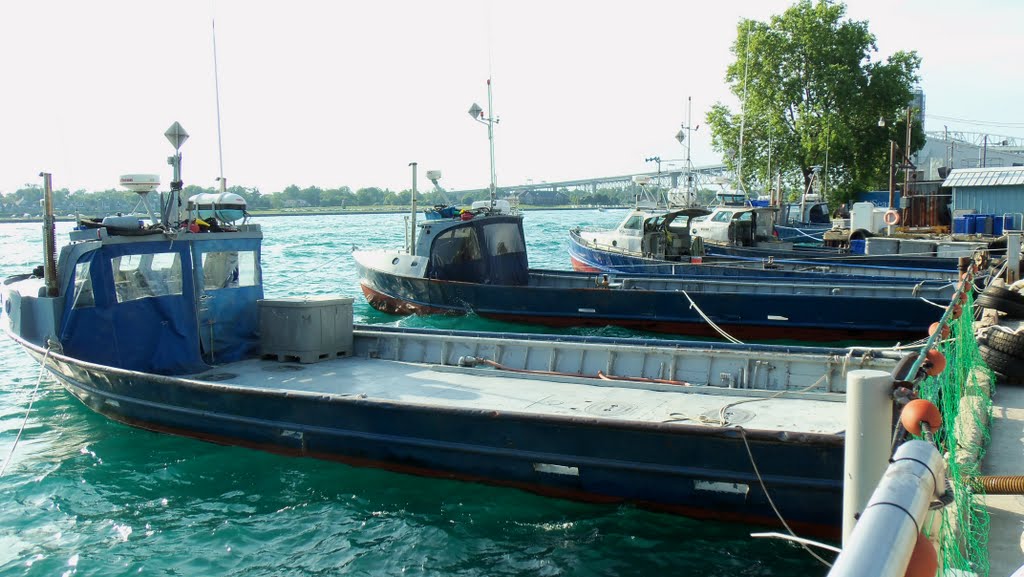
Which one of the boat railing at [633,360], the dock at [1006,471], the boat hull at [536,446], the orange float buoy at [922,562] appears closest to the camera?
the orange float buoy at [922,562]

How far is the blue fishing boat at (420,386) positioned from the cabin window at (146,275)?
21 mm

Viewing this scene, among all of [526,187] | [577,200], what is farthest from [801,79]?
[577,200]

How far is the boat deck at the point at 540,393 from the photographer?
791 cm

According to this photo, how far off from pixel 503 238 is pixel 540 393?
34.8 feet

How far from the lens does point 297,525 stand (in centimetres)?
790

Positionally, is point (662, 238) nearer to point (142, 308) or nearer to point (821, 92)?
point (142, 308)

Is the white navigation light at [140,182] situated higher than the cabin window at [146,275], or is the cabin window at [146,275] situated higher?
the white navigation light at [140,182]

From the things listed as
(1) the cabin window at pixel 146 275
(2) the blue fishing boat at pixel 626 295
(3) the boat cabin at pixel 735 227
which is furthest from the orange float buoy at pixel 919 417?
(3) the boat cabin at pixel 735 227

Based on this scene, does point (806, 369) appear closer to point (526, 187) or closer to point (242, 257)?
point (242, 257)

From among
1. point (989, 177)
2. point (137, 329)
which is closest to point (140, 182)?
point (137, 329)

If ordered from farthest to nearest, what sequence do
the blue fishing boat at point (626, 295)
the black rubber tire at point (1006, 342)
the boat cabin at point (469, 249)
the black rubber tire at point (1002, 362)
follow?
the boat cabin at point (469, 249) → the blue fishing boat at point (626, 295) → the black rubber tire at point (1002, 362) → the black rubber tire at point (1006, 342)

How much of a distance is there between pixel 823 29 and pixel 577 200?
121883 mm

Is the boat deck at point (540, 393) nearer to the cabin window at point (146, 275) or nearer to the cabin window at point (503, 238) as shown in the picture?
the cabin window at point (146, 275)

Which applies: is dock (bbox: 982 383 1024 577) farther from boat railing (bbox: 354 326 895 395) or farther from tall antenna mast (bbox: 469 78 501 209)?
tall antenna mast (bbox: 469 78 501 209)
